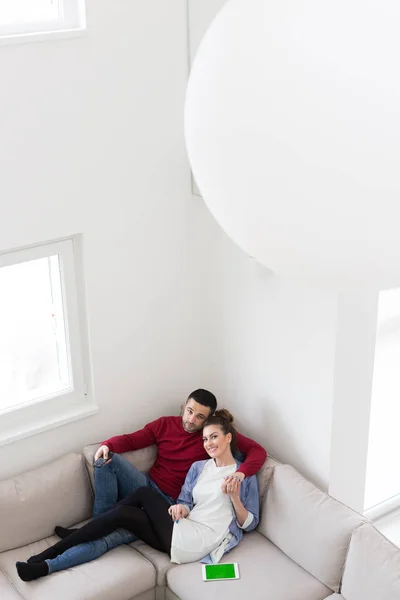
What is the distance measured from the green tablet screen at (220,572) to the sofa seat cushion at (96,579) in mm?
277

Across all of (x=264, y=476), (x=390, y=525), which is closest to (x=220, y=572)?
(x=264, y=476)

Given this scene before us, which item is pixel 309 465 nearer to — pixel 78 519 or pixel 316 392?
pixel 316 392

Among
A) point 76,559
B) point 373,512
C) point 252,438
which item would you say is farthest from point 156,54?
point 373,512

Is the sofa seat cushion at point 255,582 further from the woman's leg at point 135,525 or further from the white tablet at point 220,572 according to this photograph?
the woman's leg at point 135,525

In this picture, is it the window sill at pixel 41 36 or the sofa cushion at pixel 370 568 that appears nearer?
the window sill at pixel 41 36

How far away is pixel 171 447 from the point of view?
4211mm

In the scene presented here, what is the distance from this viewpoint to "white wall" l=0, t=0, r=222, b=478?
11.6ft

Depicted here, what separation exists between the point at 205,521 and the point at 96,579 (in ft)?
1.96

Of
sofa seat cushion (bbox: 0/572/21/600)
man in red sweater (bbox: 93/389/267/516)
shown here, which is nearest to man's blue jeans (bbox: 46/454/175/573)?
man in red sweater (bbox: 93/389/267/516)

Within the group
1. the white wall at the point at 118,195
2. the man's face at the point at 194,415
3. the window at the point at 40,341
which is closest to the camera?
the white wall at the point at 118,195

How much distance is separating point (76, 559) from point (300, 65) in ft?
11.6

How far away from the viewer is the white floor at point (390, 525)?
4562 millimetres

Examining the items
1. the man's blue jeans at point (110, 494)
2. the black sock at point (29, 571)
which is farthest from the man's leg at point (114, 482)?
the black sock at point (29, 571)

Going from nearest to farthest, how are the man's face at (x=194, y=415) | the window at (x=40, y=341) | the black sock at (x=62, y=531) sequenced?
the window at (x=40, y=341)
the black sock at (x=62, y=531)
the man's face at (x=194, y=415)
